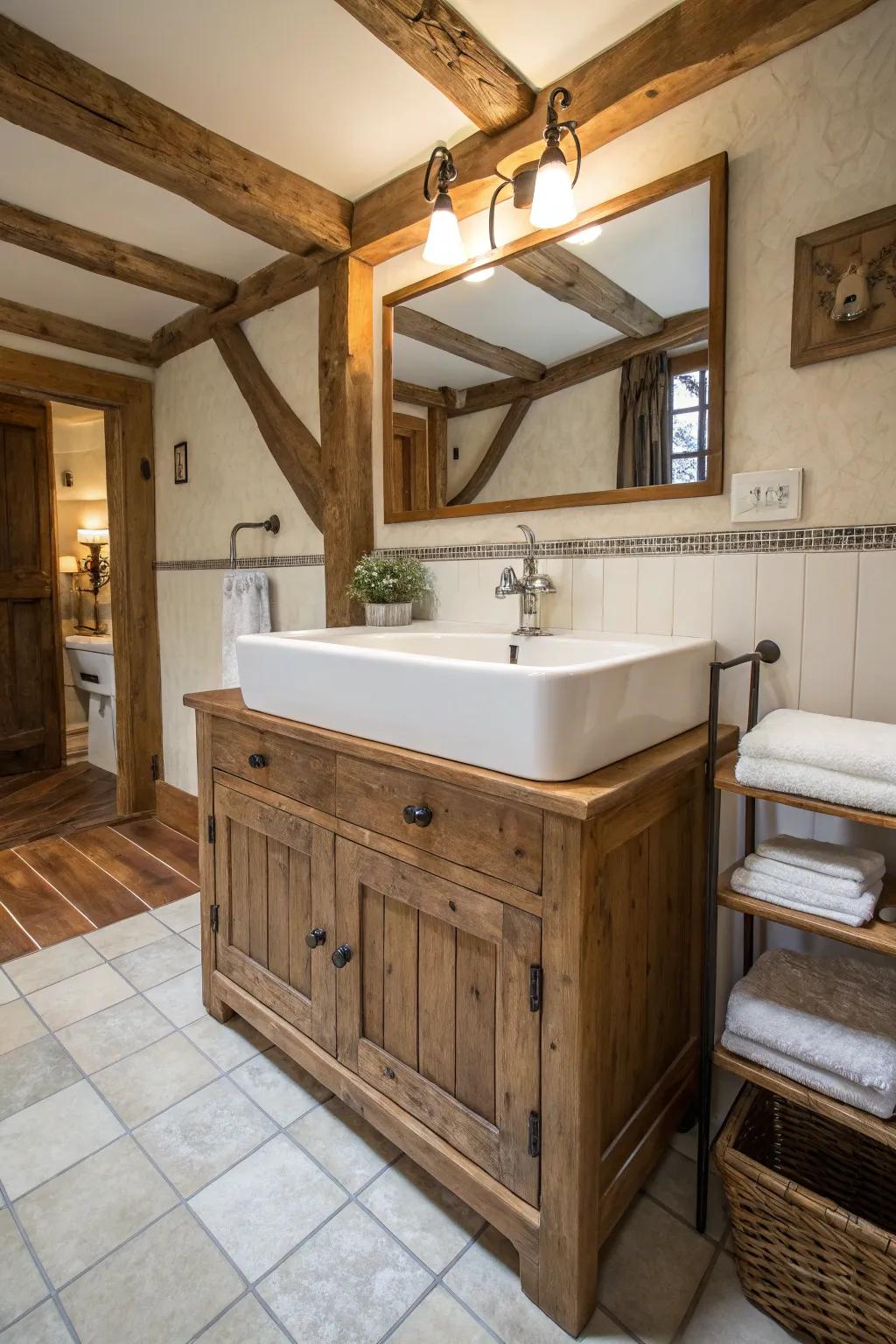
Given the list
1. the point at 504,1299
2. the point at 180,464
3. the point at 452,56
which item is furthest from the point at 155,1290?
the point at 180,464

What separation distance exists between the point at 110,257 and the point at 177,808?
7.13 ft

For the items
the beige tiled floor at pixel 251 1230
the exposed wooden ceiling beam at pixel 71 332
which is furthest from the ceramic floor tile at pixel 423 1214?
the exposed wooden ceiling beam at pixel 71 332

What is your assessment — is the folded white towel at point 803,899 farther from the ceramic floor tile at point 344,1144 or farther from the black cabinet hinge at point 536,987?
the ceramic floor tile at point 344,1144

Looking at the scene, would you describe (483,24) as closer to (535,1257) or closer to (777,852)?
(777,852)

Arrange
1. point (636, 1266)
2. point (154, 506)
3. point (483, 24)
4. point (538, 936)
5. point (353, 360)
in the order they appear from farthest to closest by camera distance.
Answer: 1. point (154, 506)
2. point (353, 360)
3. point (483, 24)
4. point (636, 1266)
5. point (538, 936)

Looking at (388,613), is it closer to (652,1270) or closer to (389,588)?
(389,588)

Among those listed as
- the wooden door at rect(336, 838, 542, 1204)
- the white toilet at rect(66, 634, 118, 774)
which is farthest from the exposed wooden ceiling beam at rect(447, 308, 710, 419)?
the white toilet at rect(66, 634, 118, 774)

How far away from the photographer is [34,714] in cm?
405

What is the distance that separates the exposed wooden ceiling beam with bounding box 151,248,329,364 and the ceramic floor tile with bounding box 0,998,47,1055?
2.27 m

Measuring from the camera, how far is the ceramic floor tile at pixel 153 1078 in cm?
147

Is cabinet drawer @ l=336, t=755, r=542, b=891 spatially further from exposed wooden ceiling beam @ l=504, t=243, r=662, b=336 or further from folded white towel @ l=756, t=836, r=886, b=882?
exposed wooden ceiling beam @ l=504, t=243, r=662, b=336

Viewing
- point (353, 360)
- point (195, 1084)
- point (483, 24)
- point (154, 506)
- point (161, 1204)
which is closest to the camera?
point (161, 1204)

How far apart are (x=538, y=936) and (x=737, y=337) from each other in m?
1.18

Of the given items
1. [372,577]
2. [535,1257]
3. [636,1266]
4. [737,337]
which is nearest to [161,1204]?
[535,1257]
